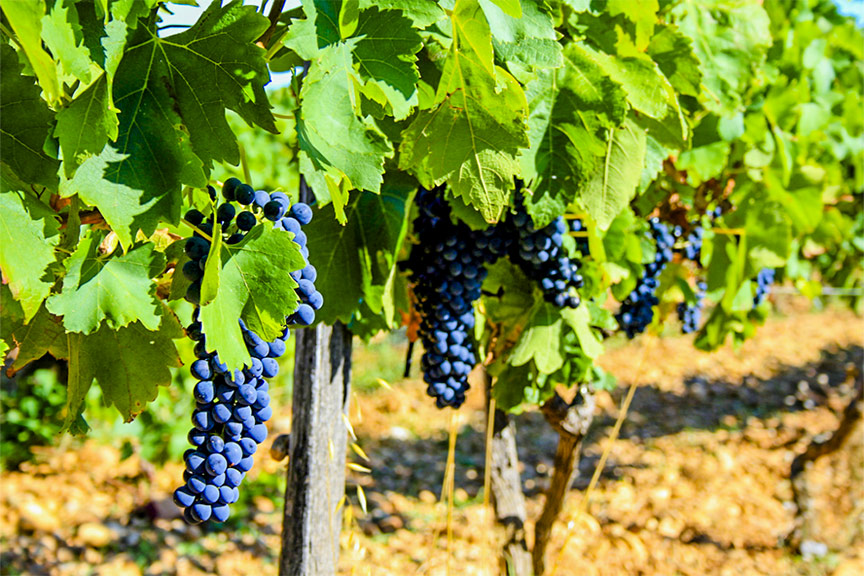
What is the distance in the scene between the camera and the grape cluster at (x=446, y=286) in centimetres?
157

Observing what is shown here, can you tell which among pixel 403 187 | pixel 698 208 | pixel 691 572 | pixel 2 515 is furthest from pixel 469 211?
pixel 2 515

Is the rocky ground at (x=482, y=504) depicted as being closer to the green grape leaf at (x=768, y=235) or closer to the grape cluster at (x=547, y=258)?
the green grape leaf at (x=768, y=235)

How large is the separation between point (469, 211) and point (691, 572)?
297 centimetres

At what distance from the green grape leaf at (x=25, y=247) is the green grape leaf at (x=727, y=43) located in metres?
1.51

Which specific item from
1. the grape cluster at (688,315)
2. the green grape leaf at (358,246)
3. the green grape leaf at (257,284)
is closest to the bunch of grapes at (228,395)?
the green grape leaf at (257,284)

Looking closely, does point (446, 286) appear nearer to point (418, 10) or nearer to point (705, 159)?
point (418, 10)

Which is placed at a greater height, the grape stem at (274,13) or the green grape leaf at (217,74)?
the grape stem at (274,13)

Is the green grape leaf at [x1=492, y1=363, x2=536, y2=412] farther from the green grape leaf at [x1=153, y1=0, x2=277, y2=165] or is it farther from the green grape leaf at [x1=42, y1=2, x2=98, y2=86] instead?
the green grape leaf at [x1=42, y1=2, x2=98, y2=86]

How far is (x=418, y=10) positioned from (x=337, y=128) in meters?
0.21

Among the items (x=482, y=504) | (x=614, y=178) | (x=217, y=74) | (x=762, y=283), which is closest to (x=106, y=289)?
(x=217, y=74)

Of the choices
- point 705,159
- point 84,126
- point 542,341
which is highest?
point 705,159

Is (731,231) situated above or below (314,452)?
above

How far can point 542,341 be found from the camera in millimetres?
1834

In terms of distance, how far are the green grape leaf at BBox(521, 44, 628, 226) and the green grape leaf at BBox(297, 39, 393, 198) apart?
444 millimetres
